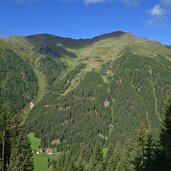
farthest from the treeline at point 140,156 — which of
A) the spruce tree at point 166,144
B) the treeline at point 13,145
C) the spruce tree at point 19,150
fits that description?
the treeline at point 13,145

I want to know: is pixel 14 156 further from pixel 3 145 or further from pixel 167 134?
pixel 167 134

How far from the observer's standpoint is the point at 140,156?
73.6 meters

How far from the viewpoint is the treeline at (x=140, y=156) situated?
3562 centimetres

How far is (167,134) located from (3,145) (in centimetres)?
3546

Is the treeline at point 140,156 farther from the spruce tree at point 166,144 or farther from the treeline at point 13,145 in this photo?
the treeline at point 13,145

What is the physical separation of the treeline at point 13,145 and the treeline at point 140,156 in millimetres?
19326

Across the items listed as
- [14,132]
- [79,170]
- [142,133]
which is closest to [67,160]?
[79,170]

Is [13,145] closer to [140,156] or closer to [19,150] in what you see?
[19,150]

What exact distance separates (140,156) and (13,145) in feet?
79.9

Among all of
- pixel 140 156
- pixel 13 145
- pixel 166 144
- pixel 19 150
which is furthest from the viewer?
pixel 140 156

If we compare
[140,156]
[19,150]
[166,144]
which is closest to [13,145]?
[19,150]

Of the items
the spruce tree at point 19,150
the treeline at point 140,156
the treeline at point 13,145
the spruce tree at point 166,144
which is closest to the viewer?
the spruce tree at point 166,144

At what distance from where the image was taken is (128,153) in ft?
342

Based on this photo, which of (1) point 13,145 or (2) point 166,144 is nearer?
(2) point 166,144
